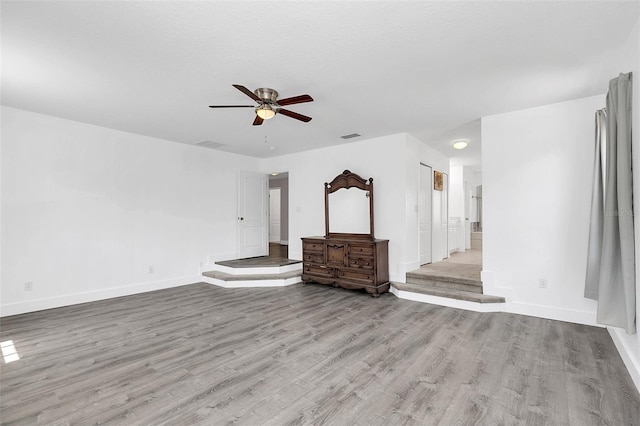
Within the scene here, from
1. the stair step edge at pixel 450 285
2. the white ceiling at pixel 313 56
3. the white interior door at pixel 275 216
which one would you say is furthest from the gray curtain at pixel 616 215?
the white interior door at pixel 275 216

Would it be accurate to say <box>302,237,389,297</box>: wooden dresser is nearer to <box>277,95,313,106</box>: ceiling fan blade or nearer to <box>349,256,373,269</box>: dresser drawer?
<box>349,256,373,269</box>: dresser drawer

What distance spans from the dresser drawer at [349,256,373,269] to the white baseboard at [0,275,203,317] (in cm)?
317

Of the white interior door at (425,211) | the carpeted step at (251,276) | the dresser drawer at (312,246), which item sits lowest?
the carpeted step at (251,276)

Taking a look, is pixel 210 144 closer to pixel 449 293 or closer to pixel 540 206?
pixel 449 293

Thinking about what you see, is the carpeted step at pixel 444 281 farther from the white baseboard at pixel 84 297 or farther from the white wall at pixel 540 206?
the white baseboard at pixel 84 297

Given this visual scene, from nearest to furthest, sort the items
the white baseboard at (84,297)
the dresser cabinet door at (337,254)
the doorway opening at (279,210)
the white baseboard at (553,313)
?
1. the white baseboard at (553,313)
2. the white baseboard at (84,297)
3. the dresser cabinet door at (337,254)
4. the doorway opening at (279,210)

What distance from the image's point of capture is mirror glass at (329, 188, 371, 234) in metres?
5.47

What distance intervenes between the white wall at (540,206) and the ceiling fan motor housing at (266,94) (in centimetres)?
304

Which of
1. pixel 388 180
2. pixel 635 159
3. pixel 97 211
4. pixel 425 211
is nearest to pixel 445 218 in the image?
pixel 425 211

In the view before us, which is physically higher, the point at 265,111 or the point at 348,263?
the point at 265,111

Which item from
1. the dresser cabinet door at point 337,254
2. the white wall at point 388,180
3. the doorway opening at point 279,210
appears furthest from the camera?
the doorway opening at point 279,210

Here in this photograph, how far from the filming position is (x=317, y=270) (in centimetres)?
554

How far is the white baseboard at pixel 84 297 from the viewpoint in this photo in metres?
3.98

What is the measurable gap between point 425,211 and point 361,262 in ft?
6.07
